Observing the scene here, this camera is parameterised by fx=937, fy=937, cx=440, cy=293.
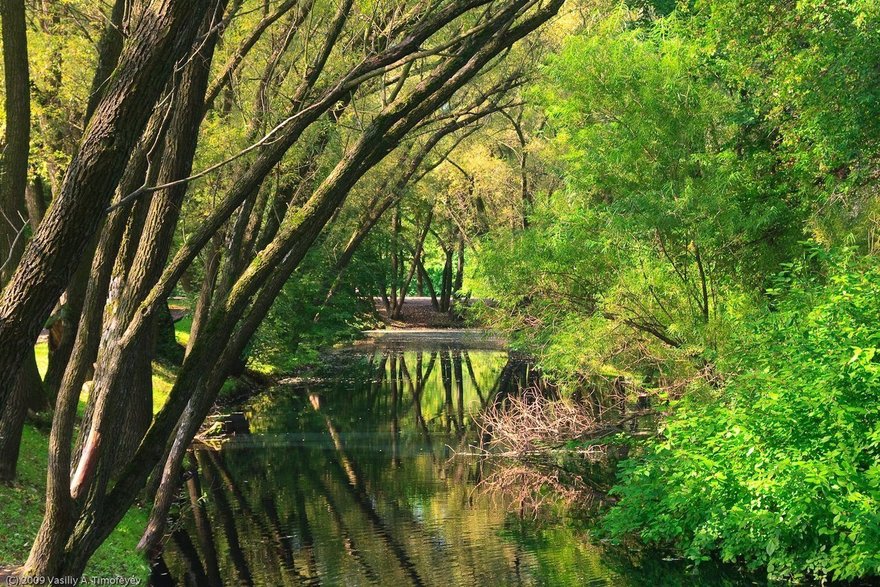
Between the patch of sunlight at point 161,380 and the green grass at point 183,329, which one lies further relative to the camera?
the green grass at point 183,329

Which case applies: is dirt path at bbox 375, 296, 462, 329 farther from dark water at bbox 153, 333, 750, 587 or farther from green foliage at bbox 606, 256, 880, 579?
green foliage at bbox 606, 256, 880, 579

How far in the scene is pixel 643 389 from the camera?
1794 centimetres

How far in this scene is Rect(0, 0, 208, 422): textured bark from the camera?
16.8 feet

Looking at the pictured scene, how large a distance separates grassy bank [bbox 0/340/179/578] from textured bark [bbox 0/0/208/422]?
207 inches

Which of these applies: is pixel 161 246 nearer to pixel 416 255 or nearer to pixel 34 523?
pixel 34 523

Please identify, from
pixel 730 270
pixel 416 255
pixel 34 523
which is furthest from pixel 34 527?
pixel 416 255

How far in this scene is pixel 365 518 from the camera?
46.8ft

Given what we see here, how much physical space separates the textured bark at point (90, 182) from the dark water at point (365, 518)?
683cm

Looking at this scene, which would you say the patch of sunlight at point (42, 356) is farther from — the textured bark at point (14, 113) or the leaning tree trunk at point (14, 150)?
the leaning tree trunk at point (14, 150)

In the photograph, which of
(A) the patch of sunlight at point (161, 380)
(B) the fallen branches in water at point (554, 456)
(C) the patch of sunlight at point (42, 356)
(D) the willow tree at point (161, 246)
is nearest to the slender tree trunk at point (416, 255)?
(C) the patch of sunlight at point (42, 356)

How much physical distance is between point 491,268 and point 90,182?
1766cm

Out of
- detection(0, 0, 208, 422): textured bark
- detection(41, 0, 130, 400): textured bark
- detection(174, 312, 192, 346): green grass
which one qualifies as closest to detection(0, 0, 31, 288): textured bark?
Answer: detection(41, 0, 130, 400): textured bark

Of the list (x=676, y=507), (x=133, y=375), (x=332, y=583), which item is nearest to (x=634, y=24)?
(x=676, y=507)

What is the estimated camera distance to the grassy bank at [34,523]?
9.98 m
